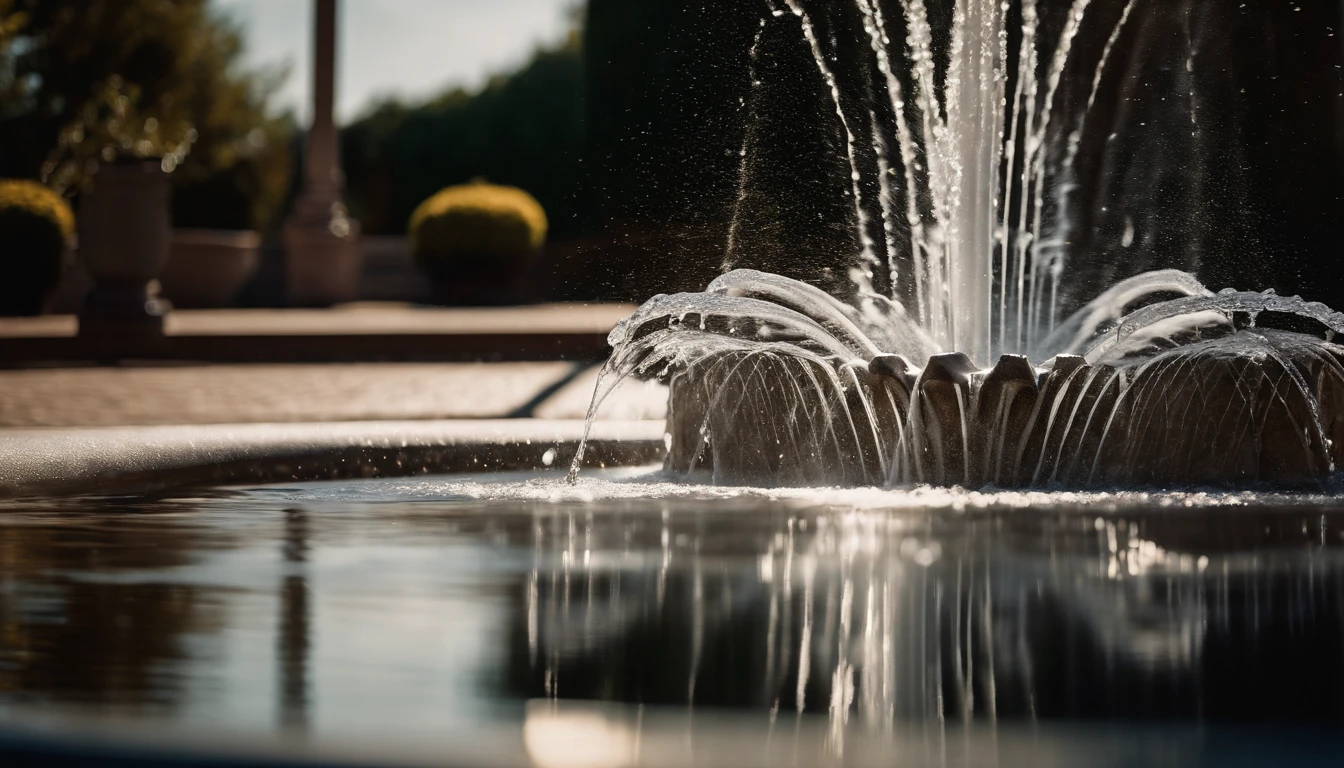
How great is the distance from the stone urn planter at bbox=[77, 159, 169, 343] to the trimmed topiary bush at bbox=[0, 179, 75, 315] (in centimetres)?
597

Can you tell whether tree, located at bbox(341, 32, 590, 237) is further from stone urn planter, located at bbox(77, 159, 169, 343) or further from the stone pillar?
stone urn planter, located at bbox(77, 159, 169, 343)

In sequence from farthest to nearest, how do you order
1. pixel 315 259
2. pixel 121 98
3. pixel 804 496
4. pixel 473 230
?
pixel 121 98
pixel 473 230
pixel 315 259
pixel 804 496

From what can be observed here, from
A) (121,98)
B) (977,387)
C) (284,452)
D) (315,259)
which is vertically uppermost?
(121,98)

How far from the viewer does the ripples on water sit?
315 centimetres

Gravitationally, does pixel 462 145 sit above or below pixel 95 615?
above

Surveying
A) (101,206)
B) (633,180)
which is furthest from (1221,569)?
(633,180)

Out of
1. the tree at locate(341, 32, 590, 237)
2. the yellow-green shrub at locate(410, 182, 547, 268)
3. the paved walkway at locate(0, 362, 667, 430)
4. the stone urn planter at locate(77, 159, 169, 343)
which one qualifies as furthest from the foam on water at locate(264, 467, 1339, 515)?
the tree at locate(341, 32, 590, 237)

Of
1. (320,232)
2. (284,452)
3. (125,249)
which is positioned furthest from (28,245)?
(284,452)

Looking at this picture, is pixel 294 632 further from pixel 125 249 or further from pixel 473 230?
pixel 473 230

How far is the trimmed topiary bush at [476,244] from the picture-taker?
29.7 m

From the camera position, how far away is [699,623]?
4.22m

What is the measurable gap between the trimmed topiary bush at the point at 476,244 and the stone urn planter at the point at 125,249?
36.5 ft

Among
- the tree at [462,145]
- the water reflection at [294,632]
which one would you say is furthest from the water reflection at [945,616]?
the tree at [462,145]

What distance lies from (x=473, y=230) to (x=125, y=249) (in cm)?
1155
